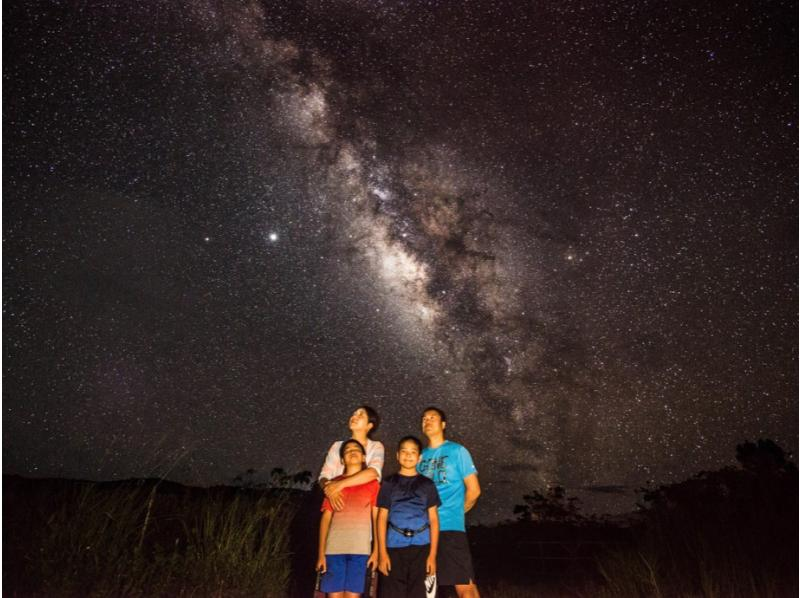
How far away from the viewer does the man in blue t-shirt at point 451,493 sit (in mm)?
4262

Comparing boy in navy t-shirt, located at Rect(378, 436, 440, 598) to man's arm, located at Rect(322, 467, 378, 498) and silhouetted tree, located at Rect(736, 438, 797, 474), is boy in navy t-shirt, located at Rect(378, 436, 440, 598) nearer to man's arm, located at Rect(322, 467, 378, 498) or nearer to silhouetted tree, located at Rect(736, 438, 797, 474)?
man's arm, located at Rect(322, 467, 378, 498)

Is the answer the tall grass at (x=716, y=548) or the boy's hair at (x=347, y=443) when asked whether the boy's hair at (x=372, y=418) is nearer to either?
the boy's hair at (x=347, y=443)

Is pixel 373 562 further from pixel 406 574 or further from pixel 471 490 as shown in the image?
pixel 471 490

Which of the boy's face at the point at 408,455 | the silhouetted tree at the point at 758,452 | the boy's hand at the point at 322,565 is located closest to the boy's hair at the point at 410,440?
the boy's face at the point at 408,455

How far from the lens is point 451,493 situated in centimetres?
447

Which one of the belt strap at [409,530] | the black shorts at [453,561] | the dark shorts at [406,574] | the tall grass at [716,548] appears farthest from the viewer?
the tall grass at [716,548]

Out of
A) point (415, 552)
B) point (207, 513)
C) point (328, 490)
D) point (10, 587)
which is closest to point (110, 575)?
point (10, 587)

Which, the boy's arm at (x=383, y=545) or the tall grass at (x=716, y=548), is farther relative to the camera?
the tall grass at (x=716, y=548)

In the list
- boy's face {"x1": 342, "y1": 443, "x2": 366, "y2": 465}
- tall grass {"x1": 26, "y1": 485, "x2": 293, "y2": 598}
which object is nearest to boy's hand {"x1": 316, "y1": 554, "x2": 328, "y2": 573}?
boy's face {"x1": 342, "y1": 443, "x2": 366, "y2": 465}

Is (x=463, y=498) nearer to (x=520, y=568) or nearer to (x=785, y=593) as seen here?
(x=785, y=593)

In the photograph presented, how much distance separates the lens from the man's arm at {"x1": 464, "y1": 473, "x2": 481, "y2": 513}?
4534 millimetres

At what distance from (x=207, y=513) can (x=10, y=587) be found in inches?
66.9

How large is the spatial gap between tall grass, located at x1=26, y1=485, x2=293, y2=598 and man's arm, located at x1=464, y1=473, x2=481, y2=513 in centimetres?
227

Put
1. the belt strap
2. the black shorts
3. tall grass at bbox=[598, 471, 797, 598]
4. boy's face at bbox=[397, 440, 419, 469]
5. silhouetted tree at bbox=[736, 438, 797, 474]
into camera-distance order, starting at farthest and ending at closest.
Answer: silhouetted tree at bbox=[736, 438, 797, 474], tall grass at bbox=[598, 471, 797, 598], boy's face at bbox=[397, 440, 419, 469], the black shorts, the belt strap
